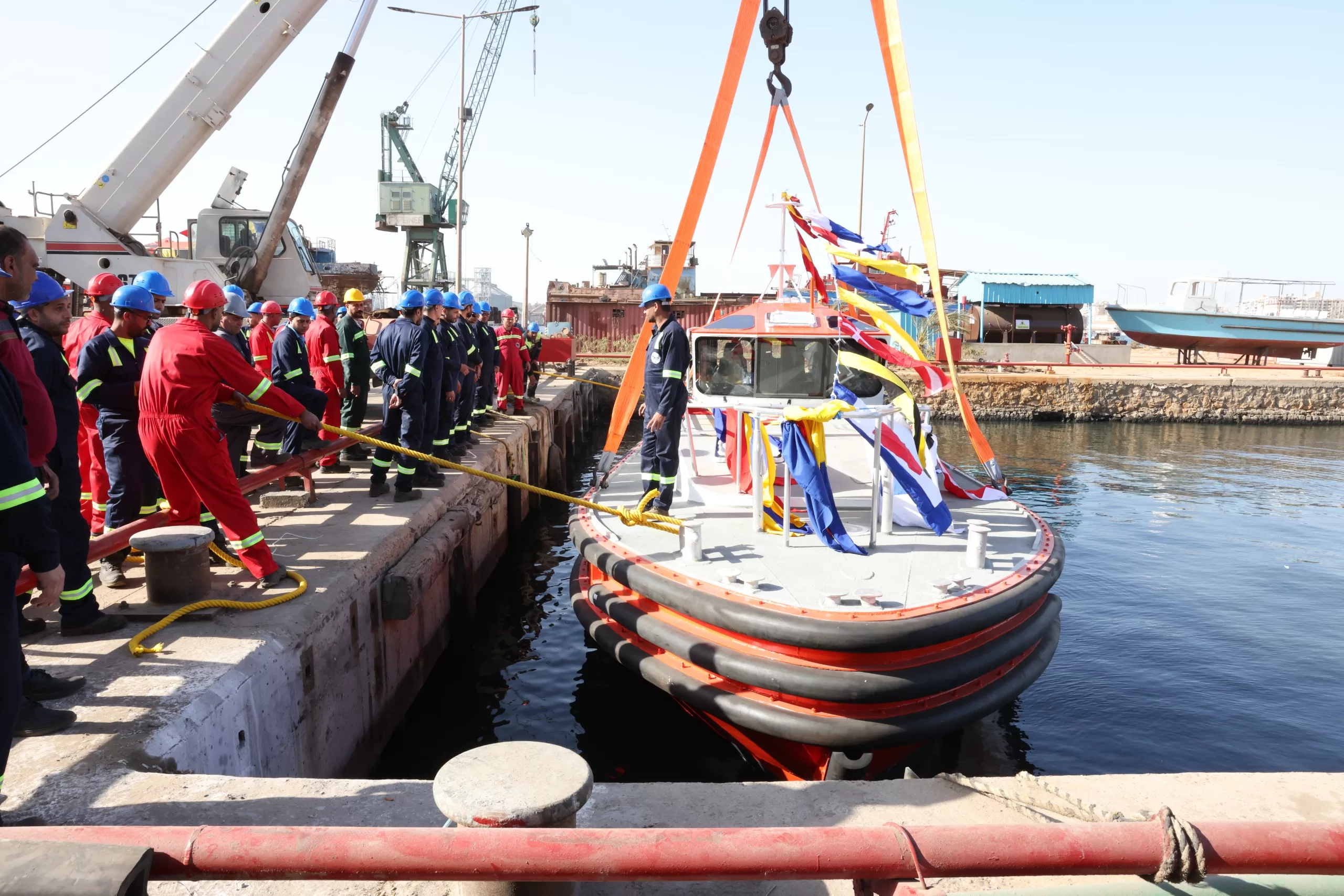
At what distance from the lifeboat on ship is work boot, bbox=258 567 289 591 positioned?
6.12 feet

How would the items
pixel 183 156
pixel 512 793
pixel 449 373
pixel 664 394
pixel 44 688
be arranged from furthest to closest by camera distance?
1. pixel 183 156
2. pixel 449 373
3. pixel 664 394
4. pixel 44 688
5. pixel 512 793

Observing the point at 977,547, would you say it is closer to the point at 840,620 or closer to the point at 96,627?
the point at 840,620

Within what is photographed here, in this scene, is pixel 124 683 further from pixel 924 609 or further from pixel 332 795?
pixel 924 609

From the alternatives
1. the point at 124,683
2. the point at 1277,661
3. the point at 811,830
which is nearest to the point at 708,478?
the point at 124,683

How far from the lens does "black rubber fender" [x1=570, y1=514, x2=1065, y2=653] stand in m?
3.75

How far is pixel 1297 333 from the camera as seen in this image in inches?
1160

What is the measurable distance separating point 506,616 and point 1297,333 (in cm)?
3376

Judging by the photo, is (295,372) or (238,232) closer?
(295,372)

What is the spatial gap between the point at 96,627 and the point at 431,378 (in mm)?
3362

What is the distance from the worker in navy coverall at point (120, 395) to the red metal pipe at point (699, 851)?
3.76 m

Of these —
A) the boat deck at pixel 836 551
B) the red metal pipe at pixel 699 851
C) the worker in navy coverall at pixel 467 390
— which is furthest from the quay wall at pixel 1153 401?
the red metal pipe at pixel 699 851

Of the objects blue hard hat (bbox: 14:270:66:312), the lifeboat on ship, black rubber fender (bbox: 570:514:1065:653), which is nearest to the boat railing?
the lifeboat on ship

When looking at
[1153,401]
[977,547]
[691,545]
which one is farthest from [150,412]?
[1153,401]

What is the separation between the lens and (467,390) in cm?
930
